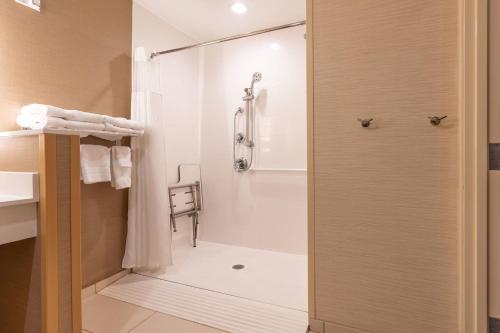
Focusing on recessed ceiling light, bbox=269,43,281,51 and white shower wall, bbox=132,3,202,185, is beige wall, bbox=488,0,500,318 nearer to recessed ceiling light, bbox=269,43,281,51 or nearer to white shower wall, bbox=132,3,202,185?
recessed ceiling light, bbox=269,43,281,51

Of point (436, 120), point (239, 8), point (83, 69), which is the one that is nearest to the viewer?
point (436, 120)

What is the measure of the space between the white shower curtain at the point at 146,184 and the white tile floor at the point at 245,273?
22cm

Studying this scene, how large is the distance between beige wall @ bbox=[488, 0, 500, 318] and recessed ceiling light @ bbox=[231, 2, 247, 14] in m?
1.82

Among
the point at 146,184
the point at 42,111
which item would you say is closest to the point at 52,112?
the point at 42,111

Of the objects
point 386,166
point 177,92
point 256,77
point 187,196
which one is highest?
point 256,77

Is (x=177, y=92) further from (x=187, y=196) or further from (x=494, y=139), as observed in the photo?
(x=494, y=139)

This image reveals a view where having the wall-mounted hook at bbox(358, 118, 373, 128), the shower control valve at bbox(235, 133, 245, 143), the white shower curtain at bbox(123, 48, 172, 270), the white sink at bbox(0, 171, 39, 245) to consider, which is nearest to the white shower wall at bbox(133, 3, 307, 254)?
the shower control valve at bbox(235, 133, 245, 143)

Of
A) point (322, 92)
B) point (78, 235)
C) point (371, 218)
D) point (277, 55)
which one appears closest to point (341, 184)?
point (371, 218)

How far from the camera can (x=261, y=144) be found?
285cm

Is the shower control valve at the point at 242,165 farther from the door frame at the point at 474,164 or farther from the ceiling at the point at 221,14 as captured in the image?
the door frame at the point at 474,164

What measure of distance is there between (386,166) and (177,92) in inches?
88.2

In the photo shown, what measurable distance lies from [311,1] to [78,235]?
160 cm

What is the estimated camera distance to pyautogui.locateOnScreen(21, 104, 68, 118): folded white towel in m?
1.40

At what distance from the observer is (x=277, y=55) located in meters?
2.75
